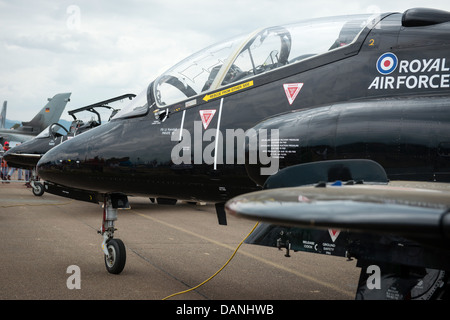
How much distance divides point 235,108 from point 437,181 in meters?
1.87

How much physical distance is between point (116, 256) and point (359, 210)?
4.76m

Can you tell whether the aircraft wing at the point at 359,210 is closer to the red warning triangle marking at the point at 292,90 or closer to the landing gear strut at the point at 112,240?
the red warning triangle marking at the point at 292,90

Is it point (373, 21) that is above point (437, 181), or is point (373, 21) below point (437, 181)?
above

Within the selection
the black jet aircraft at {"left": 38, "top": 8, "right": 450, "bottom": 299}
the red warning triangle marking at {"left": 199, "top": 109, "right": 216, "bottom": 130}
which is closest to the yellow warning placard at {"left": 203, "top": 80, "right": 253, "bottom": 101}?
the black jet aircraft at {"left": 38, "top": 8, "right": 450, "bottom": 299}

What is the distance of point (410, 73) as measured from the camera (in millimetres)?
3721

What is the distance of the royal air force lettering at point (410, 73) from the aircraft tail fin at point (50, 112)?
1513 inches

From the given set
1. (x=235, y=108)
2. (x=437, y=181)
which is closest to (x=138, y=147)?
(x=235, y=108)

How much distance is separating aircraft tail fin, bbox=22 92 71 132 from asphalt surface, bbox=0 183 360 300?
2951 cm

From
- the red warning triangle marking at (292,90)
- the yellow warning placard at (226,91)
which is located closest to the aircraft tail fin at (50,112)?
the yellow warning placard at (226,91)

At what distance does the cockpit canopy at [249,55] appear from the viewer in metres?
4.20

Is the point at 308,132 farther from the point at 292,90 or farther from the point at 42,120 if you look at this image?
the point at 42,120

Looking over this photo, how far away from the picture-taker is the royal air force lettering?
361 centimetres
